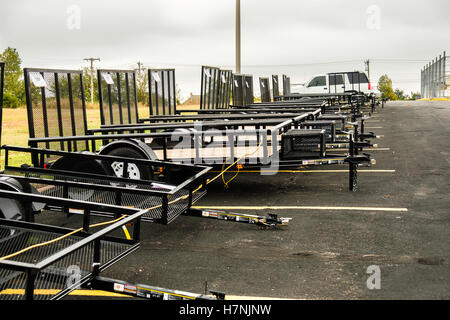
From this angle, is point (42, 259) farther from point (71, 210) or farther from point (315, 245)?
point (315, 245)

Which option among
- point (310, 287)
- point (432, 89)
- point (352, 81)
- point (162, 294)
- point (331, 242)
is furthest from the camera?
point (432, 89)

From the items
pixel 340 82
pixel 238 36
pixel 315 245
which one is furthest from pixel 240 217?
pixel 340 82

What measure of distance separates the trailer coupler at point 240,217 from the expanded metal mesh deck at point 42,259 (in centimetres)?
160

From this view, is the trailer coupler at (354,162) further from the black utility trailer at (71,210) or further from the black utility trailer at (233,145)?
the black utility trailer at (71,210)

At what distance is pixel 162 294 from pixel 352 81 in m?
29.9

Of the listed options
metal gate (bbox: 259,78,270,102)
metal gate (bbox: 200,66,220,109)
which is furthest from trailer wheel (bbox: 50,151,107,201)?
metal gate (bbox: 259,78,270,102)

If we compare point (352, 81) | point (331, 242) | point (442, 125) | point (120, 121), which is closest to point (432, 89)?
point (352, 81)

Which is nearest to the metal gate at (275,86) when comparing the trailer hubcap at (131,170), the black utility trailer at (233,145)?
the black utility trailer at (233,145)

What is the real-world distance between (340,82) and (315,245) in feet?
91.9

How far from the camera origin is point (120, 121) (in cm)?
1169

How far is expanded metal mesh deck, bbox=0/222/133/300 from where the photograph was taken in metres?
3.53

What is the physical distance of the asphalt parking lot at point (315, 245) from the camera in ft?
15.4

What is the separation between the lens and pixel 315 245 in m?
5.84
